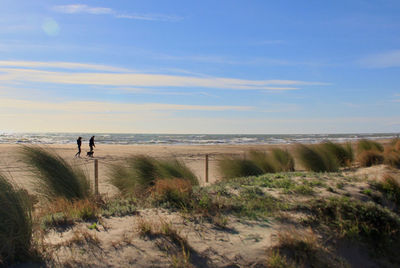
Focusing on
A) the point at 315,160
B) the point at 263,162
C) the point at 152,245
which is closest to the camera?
the point at 152,245

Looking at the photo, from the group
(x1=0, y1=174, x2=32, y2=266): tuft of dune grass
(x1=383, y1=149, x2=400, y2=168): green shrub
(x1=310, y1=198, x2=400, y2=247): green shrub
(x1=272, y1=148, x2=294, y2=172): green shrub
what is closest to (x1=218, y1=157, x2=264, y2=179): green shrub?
(x1=272, y1=148, x2=294, y2=172): green shrub

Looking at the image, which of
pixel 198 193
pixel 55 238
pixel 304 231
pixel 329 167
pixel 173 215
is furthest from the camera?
pixel 329 167

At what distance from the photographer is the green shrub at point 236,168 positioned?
10750 millimetres

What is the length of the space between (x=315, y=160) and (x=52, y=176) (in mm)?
9570

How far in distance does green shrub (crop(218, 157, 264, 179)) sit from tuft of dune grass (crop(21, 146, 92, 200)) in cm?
497

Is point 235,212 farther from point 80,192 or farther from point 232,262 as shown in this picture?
point 80,192

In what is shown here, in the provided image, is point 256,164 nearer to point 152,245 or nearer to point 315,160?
point 315,160

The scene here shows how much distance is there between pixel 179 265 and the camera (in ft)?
13.1

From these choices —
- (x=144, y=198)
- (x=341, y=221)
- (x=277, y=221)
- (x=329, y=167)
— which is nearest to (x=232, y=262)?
(x=277, y=221)

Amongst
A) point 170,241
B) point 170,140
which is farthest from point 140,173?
point 170,140

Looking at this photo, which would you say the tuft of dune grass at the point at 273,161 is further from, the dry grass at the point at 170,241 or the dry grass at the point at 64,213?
the dry grass at the point at 170,241

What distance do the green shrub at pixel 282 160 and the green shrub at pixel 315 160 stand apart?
460 mm

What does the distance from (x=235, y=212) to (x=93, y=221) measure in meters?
2.34

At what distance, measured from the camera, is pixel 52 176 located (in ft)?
21.6
